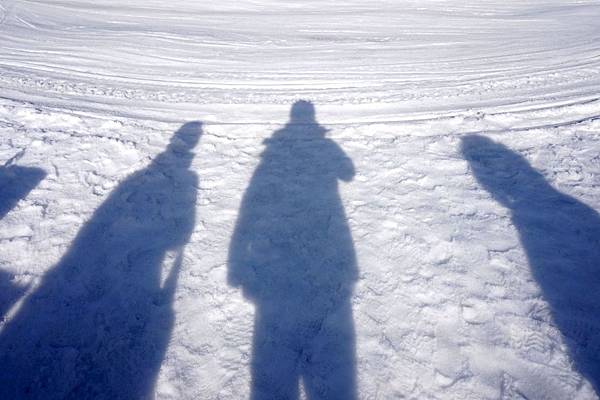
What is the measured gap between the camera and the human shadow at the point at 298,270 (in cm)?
271

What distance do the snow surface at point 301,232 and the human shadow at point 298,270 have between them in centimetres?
2

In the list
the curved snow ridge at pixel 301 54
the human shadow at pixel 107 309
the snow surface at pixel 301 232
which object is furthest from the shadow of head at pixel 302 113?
the human shadow at pixel 107 309

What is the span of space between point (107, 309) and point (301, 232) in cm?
196

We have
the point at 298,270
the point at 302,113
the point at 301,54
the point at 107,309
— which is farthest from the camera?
the point at 301,54

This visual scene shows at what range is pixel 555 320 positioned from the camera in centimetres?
289

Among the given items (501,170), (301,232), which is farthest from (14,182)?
(501,170)

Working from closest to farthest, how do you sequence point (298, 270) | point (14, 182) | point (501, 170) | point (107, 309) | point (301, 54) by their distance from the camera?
point (107, 309)
point (298, 270)
point (14, 182)
point (501, 170)
point (301, 54)

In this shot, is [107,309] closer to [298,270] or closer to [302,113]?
[298,270]

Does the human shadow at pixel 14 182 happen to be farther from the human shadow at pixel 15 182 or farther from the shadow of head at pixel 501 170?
the shadow of head at pixel 501 170

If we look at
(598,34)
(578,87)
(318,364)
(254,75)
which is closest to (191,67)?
(254,75)

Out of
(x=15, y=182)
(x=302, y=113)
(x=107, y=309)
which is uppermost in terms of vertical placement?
(x=302, y=113)

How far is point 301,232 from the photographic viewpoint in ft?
12.5

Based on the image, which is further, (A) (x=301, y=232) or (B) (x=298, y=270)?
(A) (x=301, y=232)

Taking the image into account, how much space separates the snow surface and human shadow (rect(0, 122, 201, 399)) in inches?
0.6
